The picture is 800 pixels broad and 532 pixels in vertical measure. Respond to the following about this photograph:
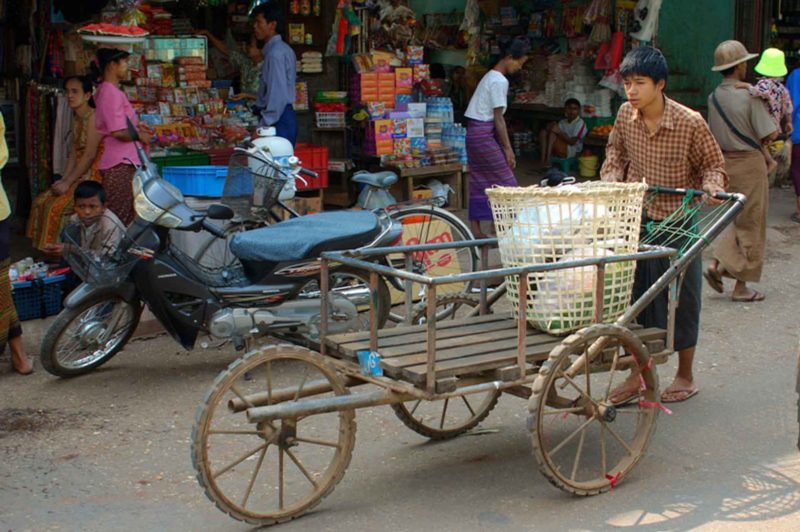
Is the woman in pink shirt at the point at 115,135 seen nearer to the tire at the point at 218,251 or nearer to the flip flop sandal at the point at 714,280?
the tire at the point at 218,251

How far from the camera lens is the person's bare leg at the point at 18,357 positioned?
21.0ft

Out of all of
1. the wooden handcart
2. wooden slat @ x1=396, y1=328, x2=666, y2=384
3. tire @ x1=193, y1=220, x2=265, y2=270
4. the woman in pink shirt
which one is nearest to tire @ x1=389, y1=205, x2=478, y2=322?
tire @ x1=193, y1=220, x2=265, y2=270

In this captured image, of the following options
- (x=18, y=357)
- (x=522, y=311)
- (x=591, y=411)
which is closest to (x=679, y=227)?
(x=591, y=411)

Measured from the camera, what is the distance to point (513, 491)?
15.4 ft

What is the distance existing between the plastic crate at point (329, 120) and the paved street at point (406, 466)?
431cm

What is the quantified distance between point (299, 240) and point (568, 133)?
8174 millimetres

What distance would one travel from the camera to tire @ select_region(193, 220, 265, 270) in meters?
6.82

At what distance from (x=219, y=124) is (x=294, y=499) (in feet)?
17.4

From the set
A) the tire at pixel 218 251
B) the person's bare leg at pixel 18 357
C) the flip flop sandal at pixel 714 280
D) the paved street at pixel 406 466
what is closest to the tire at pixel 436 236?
the tire at pixel 218 251

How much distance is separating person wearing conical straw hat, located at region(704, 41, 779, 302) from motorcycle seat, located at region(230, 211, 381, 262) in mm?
3117

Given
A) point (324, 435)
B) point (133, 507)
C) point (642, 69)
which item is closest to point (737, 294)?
point (642, 69)

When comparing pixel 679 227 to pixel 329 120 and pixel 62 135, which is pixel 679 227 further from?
pixel 329 120

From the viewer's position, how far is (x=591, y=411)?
462 centimetres

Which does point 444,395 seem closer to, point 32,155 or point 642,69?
point 642,69
